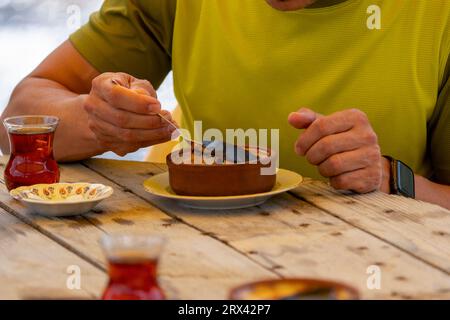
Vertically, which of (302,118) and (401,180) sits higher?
(302,118)

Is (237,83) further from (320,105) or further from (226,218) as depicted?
(226,218)

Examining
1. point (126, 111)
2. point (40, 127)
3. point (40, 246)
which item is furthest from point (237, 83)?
point (40, 246)

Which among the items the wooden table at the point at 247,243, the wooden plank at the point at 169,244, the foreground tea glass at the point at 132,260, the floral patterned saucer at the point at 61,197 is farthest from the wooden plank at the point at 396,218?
the foreground tea glass at the point at 132,260

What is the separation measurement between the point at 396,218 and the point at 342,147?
0.62 ft

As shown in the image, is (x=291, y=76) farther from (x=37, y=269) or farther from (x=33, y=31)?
(x=33, y=31)

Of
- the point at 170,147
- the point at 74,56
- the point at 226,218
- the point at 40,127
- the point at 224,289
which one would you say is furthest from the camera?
the point at 170,147

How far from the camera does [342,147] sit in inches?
62.9

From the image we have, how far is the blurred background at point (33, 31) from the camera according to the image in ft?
15.9

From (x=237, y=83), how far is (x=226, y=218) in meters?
0.58

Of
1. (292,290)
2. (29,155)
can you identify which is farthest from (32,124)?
(292,290)

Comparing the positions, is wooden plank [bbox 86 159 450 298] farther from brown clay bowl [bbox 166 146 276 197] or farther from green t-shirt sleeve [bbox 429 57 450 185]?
green t-shirt sleeve [bbox 429 57 450 185]

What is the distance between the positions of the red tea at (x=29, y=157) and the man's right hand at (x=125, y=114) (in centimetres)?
12

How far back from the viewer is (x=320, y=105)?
194 centimetres

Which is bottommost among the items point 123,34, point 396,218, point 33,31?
point 33,31
